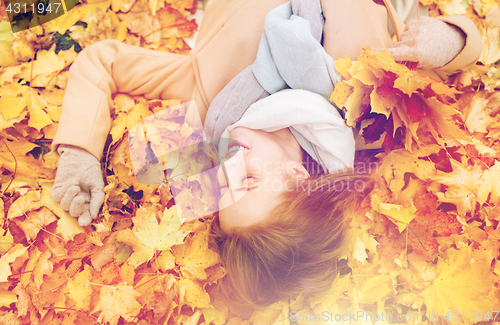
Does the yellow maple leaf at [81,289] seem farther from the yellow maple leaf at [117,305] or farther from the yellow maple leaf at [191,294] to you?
the yellow maple leaf at [191,294]

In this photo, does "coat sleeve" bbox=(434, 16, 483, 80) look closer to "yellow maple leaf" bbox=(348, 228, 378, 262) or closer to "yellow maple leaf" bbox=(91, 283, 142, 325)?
"yellow maple leaf" bbox=(348, 228, 378, 262)

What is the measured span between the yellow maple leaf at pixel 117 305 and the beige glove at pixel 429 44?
1.57 m

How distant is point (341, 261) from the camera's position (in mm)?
1311

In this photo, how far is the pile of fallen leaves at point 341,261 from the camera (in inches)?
43.9

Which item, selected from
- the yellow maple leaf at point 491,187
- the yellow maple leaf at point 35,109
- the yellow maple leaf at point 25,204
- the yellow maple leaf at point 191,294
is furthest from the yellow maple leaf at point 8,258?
the yellow maple leaf at point 491,187

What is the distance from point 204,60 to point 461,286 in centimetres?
155

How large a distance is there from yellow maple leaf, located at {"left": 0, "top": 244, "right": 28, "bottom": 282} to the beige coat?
0.50 m

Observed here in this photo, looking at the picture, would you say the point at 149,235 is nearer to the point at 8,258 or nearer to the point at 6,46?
the point at 8,258

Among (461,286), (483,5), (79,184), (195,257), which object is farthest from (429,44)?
(79,184)

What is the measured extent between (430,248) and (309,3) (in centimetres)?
127

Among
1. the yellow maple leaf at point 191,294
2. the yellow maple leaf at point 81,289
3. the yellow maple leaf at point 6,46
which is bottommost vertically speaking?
the yellow maple leaf at point 191,294

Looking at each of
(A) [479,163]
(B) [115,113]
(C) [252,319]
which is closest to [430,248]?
(A) [479,163]

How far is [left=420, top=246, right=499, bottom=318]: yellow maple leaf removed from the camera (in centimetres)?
107

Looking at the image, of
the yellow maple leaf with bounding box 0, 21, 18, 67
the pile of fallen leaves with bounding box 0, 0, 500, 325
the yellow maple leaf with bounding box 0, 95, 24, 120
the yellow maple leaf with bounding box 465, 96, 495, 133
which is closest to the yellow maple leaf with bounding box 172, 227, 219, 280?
the pile of fallen leaves with bounding box 0, 0, 500, 325
